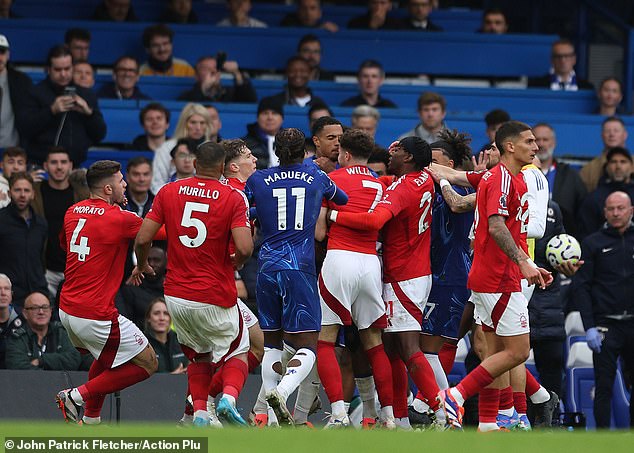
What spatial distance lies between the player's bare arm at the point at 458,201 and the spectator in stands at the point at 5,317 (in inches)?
167

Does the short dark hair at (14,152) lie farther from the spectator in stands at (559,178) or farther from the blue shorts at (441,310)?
the spectator in stands at (559,178)

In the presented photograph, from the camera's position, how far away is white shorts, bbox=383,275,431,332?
34.4 feet

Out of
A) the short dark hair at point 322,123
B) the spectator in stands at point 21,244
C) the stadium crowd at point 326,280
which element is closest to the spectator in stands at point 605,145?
the stadium crowd at point 326,280

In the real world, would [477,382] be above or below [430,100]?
below

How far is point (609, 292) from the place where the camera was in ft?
44.2

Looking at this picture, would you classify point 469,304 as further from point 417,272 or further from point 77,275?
point 77,275

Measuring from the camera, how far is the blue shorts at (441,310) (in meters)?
10.9

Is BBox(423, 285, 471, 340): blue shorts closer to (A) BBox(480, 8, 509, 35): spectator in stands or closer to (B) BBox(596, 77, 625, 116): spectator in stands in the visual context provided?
(B) BBox(596, 77, 625, 116): spectator in stands

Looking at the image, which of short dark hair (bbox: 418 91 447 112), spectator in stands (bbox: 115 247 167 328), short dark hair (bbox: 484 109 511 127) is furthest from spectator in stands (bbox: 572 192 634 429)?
spectator in stands (bbox: 115 247 167 328)

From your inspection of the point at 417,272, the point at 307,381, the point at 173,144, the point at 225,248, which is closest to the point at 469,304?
the point at 417,272

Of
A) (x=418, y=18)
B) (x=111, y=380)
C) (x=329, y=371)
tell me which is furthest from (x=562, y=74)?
(x=111, y=380)

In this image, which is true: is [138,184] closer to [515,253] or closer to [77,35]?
[77,35]

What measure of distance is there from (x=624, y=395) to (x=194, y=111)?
17.5ft

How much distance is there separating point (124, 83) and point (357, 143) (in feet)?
19.7
